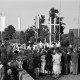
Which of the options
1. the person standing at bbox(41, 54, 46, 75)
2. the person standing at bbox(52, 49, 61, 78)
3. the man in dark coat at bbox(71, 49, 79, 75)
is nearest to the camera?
the person standing at bbox(52, 49, 61, 78)

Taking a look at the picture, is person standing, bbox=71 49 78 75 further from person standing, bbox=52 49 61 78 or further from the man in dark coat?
person standing, bbox=52 49 61 78

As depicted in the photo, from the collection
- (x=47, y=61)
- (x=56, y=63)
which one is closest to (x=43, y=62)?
(x=47, y=61)

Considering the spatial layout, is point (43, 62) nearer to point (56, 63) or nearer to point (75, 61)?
point (56, 63)

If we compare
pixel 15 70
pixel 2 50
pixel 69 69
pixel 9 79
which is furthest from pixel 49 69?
pixel 9 79

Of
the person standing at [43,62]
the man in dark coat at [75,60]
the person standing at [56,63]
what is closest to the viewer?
the person standing at [56,63]

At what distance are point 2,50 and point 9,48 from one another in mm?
462

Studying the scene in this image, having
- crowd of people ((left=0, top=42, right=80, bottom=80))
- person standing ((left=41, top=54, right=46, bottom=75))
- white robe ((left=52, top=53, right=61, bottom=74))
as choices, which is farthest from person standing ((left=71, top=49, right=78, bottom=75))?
person standing ((left=41, top=54, right=46, bottom=75))

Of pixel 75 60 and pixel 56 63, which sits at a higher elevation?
pixel 75 60

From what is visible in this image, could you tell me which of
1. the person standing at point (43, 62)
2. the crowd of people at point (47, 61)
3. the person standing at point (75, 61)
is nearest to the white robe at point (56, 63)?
the crowd of people at point (47, 61)

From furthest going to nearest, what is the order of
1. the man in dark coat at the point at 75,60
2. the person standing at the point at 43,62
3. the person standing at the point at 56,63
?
1. the man in dark coat at the point at 75,60
2. the person standing at the point at 43,62
3. the person standing at the point at 56,63

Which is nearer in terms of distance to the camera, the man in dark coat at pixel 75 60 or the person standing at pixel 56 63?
the person standing at pixel 56 63

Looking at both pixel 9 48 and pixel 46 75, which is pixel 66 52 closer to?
pixel 46 75

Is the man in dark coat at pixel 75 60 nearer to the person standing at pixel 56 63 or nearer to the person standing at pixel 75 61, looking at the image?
the person standing at pixel 75 61

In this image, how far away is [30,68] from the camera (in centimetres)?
1850
